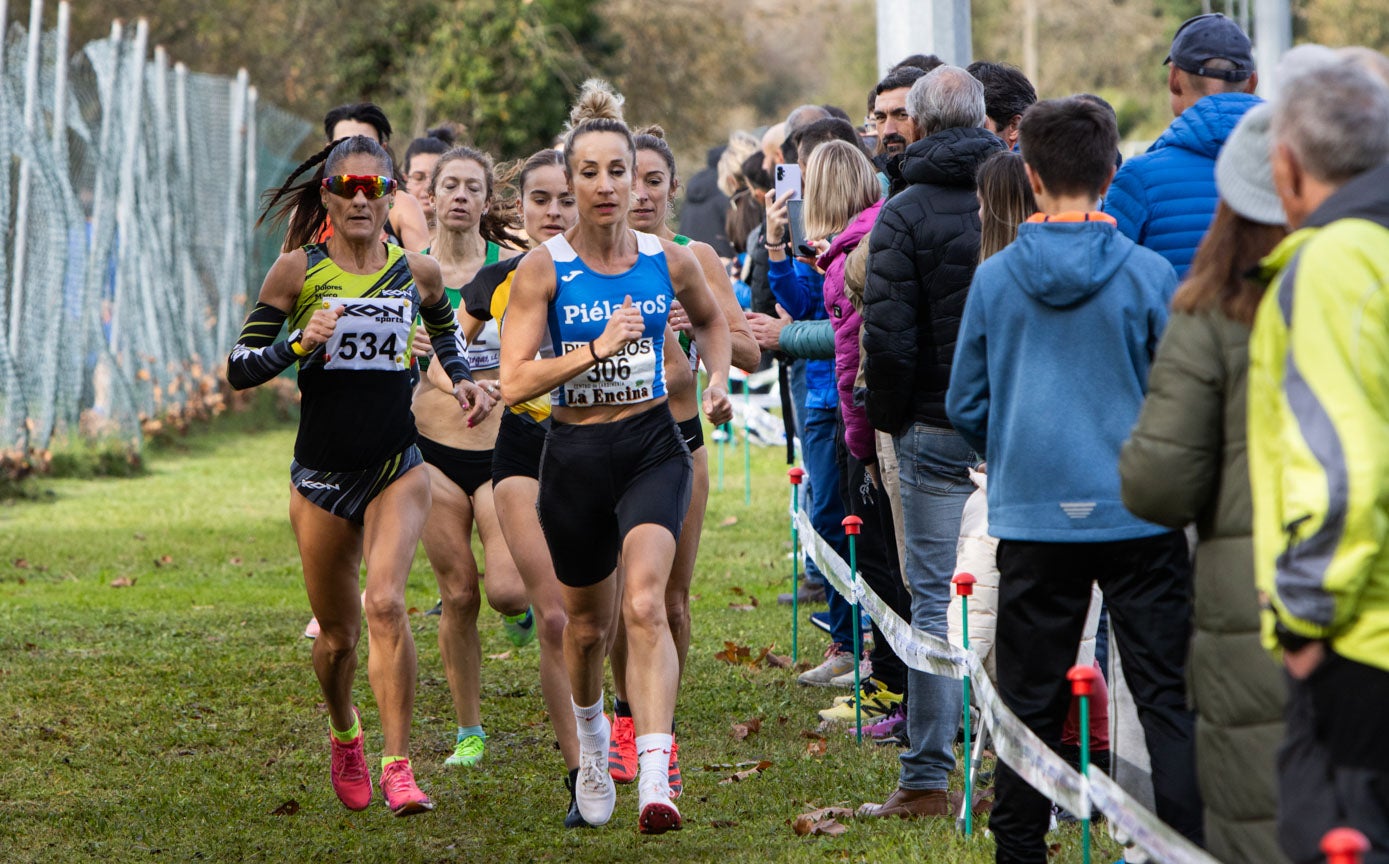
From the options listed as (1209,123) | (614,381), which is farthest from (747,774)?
(1209,123)

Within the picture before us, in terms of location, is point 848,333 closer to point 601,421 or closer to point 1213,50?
point 601,421

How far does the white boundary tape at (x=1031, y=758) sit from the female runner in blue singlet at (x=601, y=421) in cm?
86

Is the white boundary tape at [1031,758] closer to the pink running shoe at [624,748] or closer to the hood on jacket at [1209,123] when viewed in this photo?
the pink running shoe at [624,748]

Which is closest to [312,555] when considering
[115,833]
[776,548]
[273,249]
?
[115,833]

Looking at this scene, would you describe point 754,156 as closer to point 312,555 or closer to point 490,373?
point 490,373

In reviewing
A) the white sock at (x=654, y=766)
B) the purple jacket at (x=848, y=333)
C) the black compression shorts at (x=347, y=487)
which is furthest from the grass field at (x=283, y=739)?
the purple jacket at (x=848, y=333)

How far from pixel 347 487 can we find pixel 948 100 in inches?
98.5

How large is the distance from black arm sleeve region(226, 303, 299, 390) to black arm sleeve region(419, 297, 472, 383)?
603 millimetres

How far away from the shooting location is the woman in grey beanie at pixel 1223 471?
11.5ft

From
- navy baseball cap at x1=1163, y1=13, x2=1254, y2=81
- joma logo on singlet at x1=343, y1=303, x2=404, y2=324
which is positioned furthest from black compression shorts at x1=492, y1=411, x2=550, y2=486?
navy baseball cap at x1=1163, y1=13, x2=1254, y2=81

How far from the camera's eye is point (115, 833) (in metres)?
6.30

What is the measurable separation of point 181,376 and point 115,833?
50.4 ft

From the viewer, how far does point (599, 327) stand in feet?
19.4

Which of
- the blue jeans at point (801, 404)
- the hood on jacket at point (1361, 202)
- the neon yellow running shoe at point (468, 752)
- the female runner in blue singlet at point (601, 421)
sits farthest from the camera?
the blue jeans at point (801, 404)
